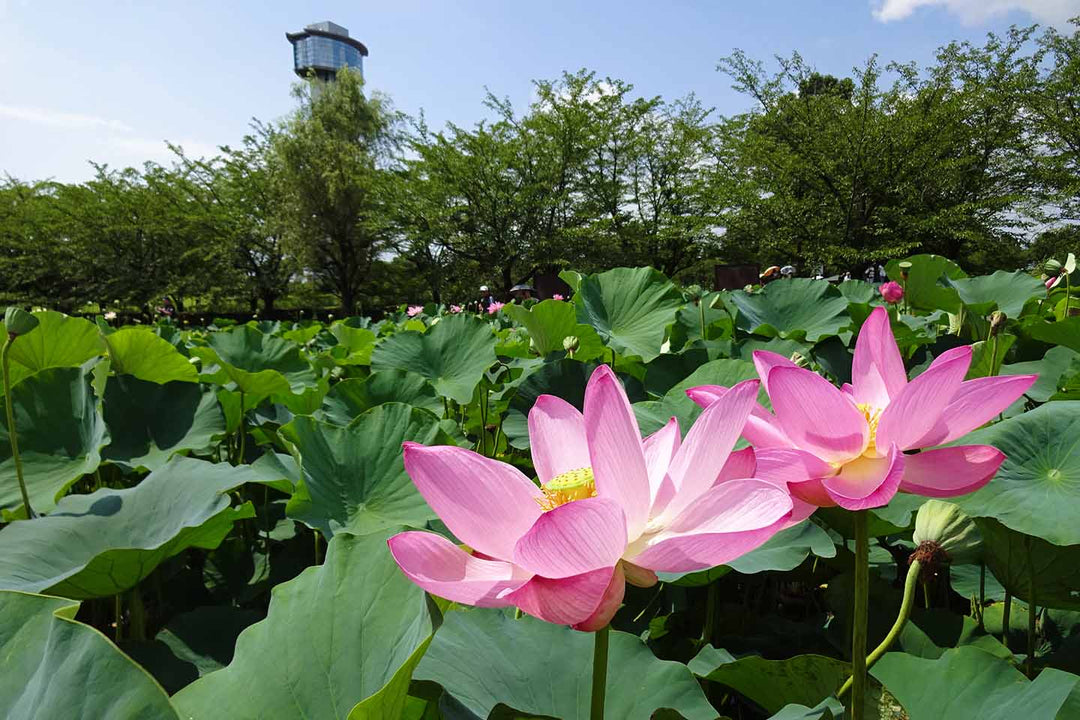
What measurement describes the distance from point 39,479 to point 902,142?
1579 centimetres

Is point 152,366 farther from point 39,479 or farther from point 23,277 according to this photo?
point 23,277

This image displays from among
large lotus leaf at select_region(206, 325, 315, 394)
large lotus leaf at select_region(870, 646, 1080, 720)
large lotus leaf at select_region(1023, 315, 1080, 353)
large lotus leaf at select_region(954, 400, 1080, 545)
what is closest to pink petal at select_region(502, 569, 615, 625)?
large lotus leaf at select_region(870, 646, 1080, 720)

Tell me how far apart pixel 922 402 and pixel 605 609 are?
223 mm

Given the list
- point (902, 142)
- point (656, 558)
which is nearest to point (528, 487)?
point (656, 558)

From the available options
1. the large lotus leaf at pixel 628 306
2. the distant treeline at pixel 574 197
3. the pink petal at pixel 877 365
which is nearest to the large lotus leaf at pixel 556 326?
the large lotus leaf at pixel 628 306

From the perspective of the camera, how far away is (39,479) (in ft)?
3.38

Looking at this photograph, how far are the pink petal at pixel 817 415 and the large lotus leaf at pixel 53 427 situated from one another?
39.7 inches

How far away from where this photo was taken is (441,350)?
1.61 metres

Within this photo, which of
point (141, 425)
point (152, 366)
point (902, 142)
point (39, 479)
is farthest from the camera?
point (902, 142)

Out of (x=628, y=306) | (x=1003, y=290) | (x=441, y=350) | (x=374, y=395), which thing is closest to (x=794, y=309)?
(x=628, y=306)

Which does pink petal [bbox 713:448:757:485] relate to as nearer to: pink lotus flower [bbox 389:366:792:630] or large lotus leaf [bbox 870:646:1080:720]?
pink lotus flower [bbox 389:366:792:630]

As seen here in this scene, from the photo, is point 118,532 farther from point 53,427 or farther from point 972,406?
point 972,406

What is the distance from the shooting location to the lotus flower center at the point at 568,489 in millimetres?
417

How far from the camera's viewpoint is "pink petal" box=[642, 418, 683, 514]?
15.6 inches
